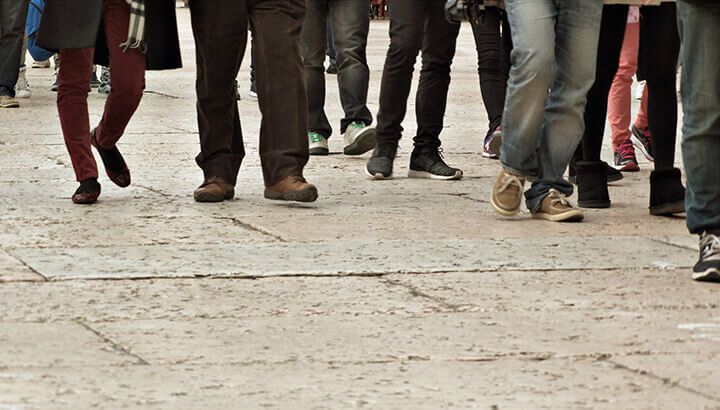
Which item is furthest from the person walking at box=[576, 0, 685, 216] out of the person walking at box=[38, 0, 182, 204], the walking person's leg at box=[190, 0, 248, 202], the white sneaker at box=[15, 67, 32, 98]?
the white sneaker at box=[15, 67, 32, 98]

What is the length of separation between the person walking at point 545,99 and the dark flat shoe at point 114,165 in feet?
6.16

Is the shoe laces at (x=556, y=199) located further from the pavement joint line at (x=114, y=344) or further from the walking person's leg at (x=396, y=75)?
the pavement joint line at (x=114, y=344)

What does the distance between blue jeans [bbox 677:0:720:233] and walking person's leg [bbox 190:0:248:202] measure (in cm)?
244

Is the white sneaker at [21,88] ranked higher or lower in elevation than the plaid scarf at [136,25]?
lower

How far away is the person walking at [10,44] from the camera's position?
13.8 metres

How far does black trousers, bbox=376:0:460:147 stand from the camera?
28.3 ft

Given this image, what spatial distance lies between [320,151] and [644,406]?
248 inches

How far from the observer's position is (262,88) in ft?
25.4

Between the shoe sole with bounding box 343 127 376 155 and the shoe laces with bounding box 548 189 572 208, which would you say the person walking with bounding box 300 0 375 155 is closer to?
the shoe sole with bounding box 343 127 376 155

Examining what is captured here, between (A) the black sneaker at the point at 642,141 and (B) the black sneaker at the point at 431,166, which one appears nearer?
(B) the black sneaker at the point at 431,166

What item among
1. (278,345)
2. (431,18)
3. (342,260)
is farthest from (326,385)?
(431,18)

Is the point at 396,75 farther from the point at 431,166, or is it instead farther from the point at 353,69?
the point at 353,69

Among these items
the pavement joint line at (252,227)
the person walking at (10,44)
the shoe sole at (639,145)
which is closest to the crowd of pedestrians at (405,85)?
the pavement joint line at (252,227)

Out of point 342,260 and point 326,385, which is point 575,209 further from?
point 326,385
